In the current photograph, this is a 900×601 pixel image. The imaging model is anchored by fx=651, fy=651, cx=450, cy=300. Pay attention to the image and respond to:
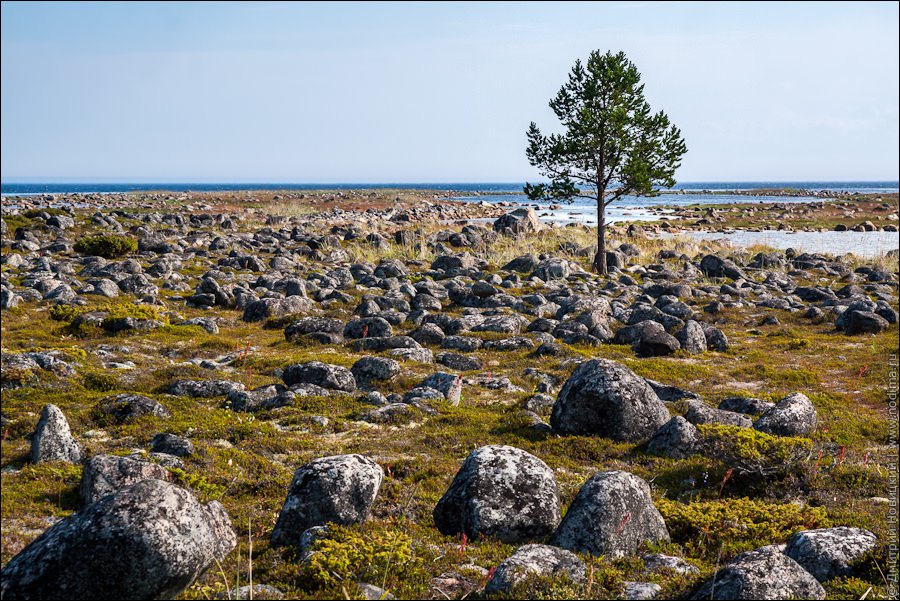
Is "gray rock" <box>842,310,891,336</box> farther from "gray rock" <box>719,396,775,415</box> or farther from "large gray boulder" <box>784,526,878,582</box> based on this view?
"large gray boulder" <box>784,526,878,582</box>

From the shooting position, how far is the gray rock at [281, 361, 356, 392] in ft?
46.3

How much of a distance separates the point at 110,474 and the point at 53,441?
2260 mm

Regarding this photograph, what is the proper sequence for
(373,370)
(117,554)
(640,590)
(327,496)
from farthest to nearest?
(373,370) → (327,496) → (640,590) → (117,554)

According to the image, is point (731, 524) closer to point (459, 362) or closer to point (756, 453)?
point (756, 453)

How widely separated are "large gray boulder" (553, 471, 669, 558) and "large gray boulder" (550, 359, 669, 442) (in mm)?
3771

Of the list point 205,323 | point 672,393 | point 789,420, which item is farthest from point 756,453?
point 205,323

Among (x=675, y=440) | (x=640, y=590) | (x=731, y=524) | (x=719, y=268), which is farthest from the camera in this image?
(x=719, y=268)

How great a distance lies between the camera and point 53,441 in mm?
9414

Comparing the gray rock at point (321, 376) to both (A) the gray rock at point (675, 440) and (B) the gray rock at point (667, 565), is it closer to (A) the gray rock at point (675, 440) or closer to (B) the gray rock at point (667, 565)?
(A) the gray rock at point (675, 440)

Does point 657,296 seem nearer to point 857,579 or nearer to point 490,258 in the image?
point 490,258

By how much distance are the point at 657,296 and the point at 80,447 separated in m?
23.1

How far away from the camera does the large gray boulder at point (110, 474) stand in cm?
775

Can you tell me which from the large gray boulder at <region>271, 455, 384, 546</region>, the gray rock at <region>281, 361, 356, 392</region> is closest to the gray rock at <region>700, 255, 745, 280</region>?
the gray rock at <region>281, 361, 356, 392</region>

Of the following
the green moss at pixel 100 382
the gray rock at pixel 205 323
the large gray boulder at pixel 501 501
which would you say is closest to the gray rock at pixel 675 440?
the large gray boulder at pixel 501 501
